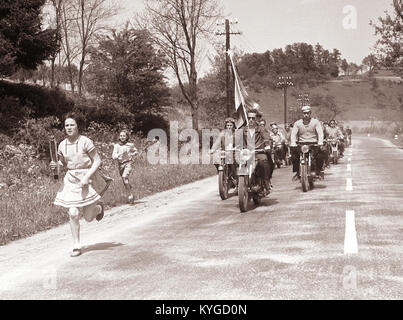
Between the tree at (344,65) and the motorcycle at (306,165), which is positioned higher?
the tree at (344,65)

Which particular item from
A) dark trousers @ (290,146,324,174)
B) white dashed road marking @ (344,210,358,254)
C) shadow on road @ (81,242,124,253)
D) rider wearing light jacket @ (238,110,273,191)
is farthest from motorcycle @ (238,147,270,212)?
shadow on road @ (81,242,124,253)

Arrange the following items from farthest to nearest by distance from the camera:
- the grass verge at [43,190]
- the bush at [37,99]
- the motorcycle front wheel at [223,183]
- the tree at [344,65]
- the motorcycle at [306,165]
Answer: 1. the tree at [344,65]
2. the bush at [37,99]
3. the motorcycle at [306,165]
4. the motorcycle front wheel at [223,183]
5. the grass verge at [43,190]

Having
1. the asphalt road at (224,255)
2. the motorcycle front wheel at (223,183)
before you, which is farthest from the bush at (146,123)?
the asphalt road at (224,255)

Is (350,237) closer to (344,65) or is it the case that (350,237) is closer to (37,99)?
(37,99)

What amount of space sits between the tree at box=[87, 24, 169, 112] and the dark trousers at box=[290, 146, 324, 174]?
19363 mm

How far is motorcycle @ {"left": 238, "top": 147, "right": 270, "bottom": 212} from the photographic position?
10.0 m

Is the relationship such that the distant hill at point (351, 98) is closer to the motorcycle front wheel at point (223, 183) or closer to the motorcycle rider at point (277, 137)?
the motorcycle rider at point (277, 137)

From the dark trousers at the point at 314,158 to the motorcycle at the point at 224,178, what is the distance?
5.90 feet

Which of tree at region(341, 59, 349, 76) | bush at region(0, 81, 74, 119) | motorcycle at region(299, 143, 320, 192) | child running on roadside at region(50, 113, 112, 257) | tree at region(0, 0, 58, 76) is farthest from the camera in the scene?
tree at region(341, 59, 349, 76)

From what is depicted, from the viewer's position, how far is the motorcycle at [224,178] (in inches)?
469

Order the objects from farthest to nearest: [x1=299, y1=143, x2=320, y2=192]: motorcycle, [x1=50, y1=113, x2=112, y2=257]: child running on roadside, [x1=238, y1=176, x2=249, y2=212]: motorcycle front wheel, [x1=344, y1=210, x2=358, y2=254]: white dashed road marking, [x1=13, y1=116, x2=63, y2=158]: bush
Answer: [x1=13, y1=116, x2=63, y2=158]: bush → [x1=299, y1=143, x2=320, y2=192]: motorcycle → [x1=238, y1=176, x2=249, y2=212]: motorcycle front wheel → [x1=50, y1=113, x2=112, y2=257]: child running on roadside → [x1=344, y1=210, x2=358, y2=254]: white dashed road marking

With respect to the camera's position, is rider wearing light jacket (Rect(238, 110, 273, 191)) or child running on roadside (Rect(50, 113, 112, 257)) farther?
rider wearing light jacket (Rect(238, 110, 273, 191))

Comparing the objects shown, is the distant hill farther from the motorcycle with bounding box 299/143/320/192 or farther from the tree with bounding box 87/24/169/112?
the motorcycle with bounding box 299/143/320/192

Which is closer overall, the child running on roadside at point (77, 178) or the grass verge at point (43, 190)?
the child running on roadside at point (77, 178)
